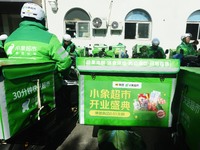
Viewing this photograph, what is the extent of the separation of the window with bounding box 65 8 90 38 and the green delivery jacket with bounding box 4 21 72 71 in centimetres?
896

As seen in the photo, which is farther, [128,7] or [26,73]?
[128,7]

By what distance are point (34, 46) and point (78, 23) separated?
9.31 meters

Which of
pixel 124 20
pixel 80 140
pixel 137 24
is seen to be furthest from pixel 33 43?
pixel 137 24

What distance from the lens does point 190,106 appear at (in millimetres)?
1507

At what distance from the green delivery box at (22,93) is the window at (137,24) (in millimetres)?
9711

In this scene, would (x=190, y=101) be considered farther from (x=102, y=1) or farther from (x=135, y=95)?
(x=102, y=1)

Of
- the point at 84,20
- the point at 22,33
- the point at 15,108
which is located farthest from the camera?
the point at 84,20

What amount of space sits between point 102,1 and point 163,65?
380 inches

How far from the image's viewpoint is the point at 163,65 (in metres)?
1.50

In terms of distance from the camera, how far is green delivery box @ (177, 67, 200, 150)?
1.39 meters

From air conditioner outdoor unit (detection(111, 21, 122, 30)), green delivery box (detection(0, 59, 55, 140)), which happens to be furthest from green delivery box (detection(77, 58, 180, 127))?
air conditioner outdoor unit (detection(111, 21, 122, 30))

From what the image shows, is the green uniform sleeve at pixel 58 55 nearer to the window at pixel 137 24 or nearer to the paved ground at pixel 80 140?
the paved ground at pixel 80 140

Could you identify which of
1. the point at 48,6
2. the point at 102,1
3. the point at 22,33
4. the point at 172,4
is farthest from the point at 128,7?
the point at 22,33

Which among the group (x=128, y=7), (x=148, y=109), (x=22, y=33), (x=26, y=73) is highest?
(x=128, y=7)
